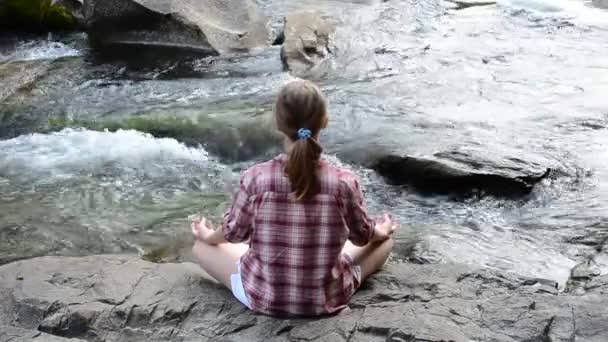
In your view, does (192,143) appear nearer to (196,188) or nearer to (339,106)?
(196,188)

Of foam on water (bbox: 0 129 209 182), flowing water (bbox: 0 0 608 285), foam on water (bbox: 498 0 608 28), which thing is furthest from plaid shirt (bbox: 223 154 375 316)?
foam on water (bbox: 498 0 608 28)

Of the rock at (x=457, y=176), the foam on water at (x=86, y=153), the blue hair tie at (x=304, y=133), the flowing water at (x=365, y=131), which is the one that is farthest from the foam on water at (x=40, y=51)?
the blue hair tie at (x=304, y=133)

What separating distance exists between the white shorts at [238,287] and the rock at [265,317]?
0.04 m

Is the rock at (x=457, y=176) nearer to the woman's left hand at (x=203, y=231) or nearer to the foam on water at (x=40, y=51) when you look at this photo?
the woman's left hand at (x=203, y=231)

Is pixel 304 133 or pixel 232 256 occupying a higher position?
pixel 304 133

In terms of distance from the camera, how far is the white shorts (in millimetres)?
3291

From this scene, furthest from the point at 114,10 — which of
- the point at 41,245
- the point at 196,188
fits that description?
the point at 41,245

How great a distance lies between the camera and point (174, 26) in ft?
30.0

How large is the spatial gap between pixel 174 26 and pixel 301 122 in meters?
6.66

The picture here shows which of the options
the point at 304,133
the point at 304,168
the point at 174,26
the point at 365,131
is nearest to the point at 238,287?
the point at 304,168

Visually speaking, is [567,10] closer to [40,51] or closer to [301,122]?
[40,51]

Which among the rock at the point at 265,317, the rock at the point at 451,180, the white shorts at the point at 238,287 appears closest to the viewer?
the rock at the point at 265,317

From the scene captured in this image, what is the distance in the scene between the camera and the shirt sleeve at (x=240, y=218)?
9.99ft

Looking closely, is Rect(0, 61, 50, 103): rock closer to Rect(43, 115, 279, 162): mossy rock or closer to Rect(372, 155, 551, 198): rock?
Rect(43, 115, 279, 162): mossy rock
